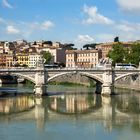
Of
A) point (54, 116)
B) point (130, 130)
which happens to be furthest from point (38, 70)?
point (130, 130)

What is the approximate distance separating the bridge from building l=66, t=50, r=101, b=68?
32657 mm

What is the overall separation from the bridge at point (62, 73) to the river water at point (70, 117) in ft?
2.46

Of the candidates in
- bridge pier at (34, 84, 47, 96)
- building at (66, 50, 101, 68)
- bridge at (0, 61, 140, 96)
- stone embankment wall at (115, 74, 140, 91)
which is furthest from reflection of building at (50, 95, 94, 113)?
building at (66, 50, 101, 68)

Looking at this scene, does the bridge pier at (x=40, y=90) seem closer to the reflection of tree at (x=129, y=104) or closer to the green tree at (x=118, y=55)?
the reflection of tree at (x=129, y=104)

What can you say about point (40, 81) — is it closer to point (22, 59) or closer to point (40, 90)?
point (40, 90)

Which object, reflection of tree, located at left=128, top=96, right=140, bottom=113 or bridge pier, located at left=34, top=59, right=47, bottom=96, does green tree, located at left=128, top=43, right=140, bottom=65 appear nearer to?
reflection of tree, located at left=128, top=96, right=140, bottom=113

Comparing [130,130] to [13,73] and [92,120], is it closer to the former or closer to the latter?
[92,120]

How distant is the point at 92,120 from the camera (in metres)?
21.7

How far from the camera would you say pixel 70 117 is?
74.6ft

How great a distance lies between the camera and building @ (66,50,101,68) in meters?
66.4

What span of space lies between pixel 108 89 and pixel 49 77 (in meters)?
3.79

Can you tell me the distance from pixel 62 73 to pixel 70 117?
924 centimetres

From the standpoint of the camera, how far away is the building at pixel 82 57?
66.4 m

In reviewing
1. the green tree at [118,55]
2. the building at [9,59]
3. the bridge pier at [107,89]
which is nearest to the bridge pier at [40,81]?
the bridge pier at [107,89]
